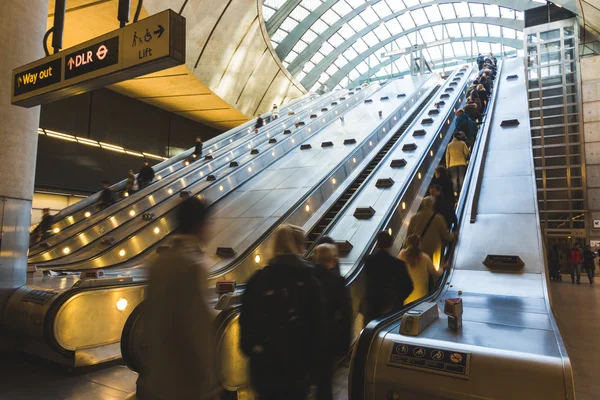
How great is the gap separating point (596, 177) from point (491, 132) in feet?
28.7

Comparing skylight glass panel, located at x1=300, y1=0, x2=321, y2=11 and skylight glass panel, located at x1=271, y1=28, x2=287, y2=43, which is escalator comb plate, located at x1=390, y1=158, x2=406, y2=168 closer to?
skylight glass panel, located at x1=271, y1=28, x2=287, y2=43

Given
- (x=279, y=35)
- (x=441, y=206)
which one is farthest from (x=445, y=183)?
(x=279, y=35)

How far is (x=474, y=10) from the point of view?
37.8 metres

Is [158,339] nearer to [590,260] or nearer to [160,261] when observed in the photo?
[160,261]

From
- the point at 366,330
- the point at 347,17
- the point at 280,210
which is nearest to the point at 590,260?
the point at 280,210

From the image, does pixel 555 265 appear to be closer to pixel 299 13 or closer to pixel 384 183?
pixel 384 183

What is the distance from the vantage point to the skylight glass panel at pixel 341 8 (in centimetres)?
3700

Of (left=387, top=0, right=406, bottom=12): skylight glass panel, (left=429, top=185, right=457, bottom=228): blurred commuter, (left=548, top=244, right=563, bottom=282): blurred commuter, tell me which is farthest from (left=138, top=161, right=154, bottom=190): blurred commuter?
(left=387, top=0, right=406, bottom=12): skylight glass panel

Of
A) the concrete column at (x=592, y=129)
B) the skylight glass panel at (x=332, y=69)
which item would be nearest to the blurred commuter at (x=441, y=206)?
the concrete column at (x=592, y=129)

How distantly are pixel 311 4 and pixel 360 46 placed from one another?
37.9 ft

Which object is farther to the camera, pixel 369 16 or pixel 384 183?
pixel 369 16

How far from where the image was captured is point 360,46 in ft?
145

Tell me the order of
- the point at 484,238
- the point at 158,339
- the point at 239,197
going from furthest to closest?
the point at 239,197 < the point at 484,238 < the point at 158,339

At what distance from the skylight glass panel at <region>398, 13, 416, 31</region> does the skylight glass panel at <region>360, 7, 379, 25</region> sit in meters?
2.70
